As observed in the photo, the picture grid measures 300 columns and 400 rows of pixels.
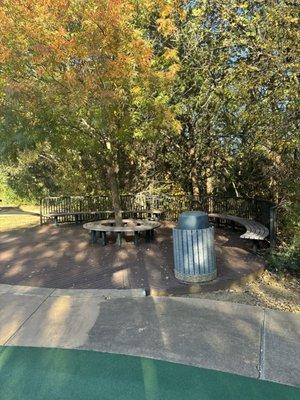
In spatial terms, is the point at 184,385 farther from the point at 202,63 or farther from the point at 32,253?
the point at 202,63

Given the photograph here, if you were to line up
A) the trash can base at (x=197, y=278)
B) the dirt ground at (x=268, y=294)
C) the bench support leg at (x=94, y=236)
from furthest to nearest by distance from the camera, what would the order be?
1. the bench support leg at (x=94, y=236)
2. the trash can base at (x=197, y=278)
3. the dirt ground at (x=268, y=294)

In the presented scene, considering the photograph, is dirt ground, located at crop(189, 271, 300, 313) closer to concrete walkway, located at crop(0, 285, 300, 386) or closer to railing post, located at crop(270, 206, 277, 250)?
concrete walkway, located at crop(0, 285, 300, 386)

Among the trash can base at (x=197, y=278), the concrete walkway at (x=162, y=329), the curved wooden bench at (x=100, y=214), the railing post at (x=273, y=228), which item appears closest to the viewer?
the concrete walkway at (x=162, y=329)

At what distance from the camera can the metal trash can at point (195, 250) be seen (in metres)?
5.83

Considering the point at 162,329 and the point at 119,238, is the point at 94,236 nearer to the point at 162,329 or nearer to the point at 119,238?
the point at 119,238

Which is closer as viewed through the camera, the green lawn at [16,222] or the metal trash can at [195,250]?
the metal trash can at [195,250]

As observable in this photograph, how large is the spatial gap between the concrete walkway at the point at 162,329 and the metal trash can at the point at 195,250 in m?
0.71

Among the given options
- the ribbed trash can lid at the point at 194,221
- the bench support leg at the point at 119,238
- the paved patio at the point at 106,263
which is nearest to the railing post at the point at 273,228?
the paved patio at the point at 106,263

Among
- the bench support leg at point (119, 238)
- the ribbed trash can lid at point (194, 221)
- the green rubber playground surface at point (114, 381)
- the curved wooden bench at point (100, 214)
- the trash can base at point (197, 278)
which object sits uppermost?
the ribbed trash can lid at point (194, 221)

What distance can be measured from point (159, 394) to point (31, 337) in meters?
1.65

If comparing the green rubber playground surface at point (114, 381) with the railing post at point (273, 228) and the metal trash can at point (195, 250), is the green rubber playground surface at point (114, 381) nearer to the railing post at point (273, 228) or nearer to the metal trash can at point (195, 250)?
the metal trash can at point (195, 250)

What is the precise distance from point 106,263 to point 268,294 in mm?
2840

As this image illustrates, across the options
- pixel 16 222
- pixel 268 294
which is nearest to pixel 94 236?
pixel 268 294

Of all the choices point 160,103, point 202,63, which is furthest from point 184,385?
point 202,63
